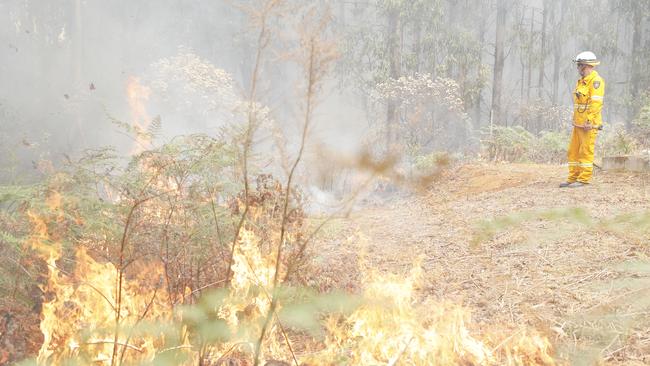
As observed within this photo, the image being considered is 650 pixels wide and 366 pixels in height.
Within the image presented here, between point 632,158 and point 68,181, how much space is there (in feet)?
26.3

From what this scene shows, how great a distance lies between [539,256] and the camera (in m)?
4.88

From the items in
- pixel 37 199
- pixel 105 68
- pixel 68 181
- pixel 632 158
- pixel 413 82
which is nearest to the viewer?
pixel 37 199

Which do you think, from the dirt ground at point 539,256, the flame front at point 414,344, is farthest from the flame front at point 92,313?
the dirt ground at point 539,256

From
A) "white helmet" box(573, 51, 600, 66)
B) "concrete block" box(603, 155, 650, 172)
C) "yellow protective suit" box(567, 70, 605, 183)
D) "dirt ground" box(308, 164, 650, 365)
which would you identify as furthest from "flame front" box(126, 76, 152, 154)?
"white helmet" box(573, 51, 600, 66)

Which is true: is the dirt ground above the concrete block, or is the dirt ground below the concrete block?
below

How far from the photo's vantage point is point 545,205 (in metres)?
6.88

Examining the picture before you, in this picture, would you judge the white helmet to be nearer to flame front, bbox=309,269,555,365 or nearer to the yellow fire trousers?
the yellow fire trousers

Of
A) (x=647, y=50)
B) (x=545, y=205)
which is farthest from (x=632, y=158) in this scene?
(x=647, y=50)

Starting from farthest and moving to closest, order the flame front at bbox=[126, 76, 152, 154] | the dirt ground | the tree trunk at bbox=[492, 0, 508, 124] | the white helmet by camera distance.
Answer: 1. the flame front at bbox=[126, 76, 152, 154]
2. the tree trunk at bbox=[492, 0, 508, 124]
3. the white helmet
4. the dirt ground

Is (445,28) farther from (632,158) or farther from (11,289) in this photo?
(11,289)

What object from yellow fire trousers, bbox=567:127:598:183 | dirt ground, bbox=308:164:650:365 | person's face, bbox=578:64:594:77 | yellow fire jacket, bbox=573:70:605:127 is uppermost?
person's face, bbox=578:64:594:77

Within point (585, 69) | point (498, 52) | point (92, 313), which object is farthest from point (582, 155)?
point (498, 52)

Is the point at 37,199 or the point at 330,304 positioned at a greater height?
the point at 37,199

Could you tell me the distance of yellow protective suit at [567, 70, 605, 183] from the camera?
7680 mm
